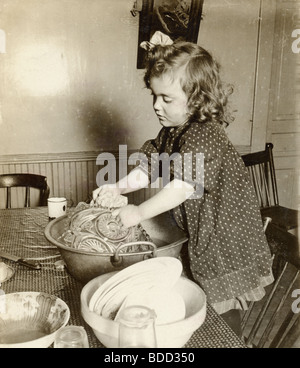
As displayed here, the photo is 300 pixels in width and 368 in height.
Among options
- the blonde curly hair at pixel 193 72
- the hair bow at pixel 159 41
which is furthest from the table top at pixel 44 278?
the hair bow at pixel 159 41

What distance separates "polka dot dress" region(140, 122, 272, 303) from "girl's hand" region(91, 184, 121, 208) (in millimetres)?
238

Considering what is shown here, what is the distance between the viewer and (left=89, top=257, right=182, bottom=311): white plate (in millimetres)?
786

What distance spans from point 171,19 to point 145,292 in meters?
2.52

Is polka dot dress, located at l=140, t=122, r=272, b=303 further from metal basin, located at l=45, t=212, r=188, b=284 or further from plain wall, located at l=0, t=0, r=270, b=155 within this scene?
plain wall, located at l=0, t=0, r=270, b=155

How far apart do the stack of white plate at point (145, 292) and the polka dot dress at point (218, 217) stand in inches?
16.6

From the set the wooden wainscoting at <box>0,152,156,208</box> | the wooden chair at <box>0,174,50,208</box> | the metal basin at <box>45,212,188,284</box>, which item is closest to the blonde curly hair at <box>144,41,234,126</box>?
the metal basin at <box>45,212,188,284</box>

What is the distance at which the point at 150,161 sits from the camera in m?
1.54

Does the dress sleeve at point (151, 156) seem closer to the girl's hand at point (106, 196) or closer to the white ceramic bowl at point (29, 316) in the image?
the girl's hand at point (106, 196)

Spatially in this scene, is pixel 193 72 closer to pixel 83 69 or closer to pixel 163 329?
pixel 163 329

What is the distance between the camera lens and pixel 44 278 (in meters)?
1.09

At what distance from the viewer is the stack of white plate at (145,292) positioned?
2.47 feet

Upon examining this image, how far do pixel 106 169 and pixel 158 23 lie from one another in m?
1.20

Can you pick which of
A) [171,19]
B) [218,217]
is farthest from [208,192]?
[171,19]
